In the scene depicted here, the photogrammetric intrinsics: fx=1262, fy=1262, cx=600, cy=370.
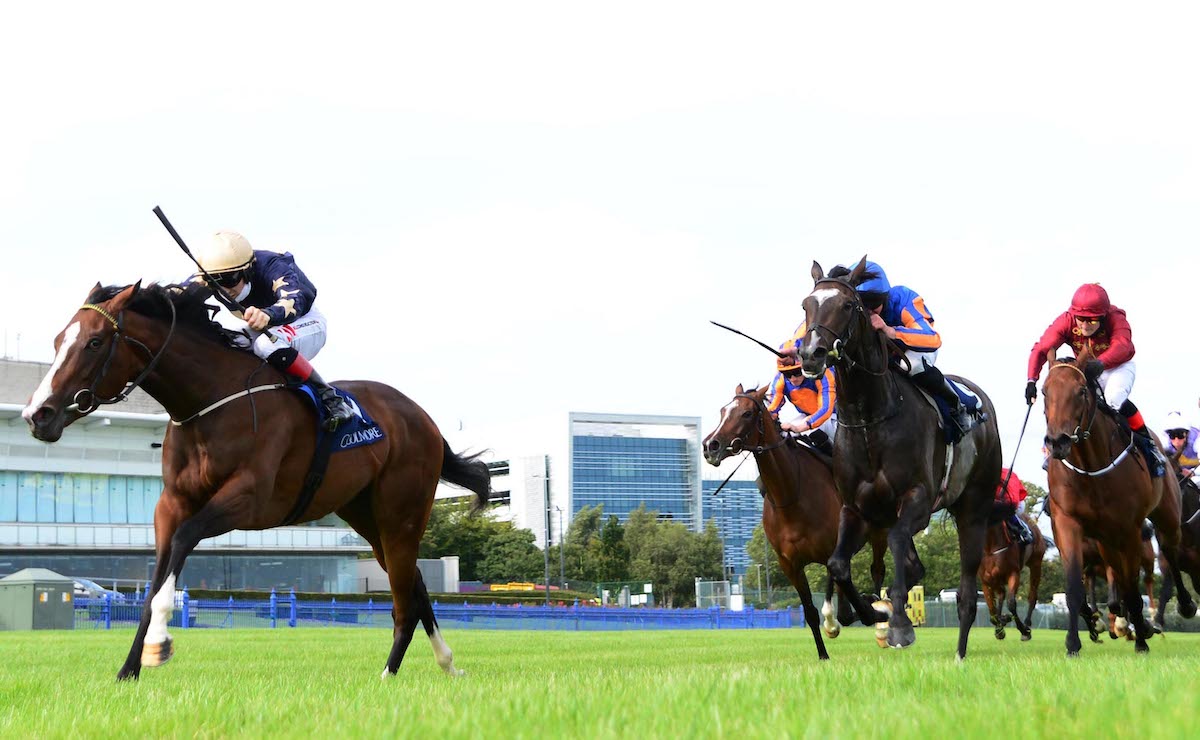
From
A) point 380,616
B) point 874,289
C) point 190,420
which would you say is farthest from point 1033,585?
point 380,616

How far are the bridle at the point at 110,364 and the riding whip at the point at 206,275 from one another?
47 centimetres

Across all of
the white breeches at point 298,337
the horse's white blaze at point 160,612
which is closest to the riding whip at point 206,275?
the white breeches at point 298,337

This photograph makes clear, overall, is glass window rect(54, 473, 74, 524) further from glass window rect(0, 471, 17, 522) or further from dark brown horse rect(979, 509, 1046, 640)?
dark brown horse rect(979, 509, 1046, 640)

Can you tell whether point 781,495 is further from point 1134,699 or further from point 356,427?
point 1134,699

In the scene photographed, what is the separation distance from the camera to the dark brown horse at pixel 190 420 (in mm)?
7445

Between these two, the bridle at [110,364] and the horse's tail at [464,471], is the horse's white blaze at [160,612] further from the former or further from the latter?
the horse's tail at [464,471]

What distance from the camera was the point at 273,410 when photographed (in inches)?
328

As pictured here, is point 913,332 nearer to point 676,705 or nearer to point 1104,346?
point 1104,346

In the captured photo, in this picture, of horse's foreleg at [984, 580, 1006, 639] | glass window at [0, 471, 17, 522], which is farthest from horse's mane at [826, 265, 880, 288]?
glass window at [0, 471, 17, 522]

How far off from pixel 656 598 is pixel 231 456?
84067 mm

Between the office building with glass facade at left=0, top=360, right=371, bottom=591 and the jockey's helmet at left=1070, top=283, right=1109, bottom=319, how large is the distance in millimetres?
54462

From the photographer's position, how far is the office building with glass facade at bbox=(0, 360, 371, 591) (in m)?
60.2

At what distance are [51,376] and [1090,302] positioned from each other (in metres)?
8.24

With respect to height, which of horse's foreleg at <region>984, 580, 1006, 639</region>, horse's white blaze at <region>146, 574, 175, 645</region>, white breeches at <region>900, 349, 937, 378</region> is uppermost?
white breeches at <region>900, 349, 937, 378</region>
